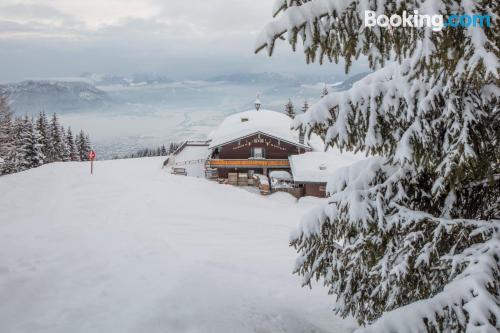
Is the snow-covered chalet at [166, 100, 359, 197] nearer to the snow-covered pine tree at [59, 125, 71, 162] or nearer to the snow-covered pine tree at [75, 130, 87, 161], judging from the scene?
the snow-covered pine tree at [59, 125, 71, 162]

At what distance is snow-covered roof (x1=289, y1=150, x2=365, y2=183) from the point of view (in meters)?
29.6

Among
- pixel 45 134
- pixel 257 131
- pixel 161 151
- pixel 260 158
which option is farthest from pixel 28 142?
pixel 161 151

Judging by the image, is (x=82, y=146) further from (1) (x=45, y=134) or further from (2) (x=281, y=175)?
(2) (x=281, y=175)

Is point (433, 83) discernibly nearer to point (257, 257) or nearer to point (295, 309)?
point (295, 309)

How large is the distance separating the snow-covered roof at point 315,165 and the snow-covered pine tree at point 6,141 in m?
31.0

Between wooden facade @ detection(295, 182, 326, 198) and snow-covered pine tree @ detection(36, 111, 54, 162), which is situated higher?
snow-covered pine tree @ detection(36, 111, 54, 162)

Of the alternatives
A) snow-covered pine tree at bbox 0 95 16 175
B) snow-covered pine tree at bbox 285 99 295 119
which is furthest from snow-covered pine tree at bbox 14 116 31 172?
snow-covered pine tree at bbox 285 99 295 119

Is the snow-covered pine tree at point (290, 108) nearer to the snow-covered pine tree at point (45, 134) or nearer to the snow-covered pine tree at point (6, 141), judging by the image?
the snow-covered pine tree at point (45, 134)

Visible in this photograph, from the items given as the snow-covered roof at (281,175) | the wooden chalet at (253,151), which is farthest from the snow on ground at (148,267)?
the wooden chalet at (253,151)

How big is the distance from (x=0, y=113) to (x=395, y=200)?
46417 millimetres

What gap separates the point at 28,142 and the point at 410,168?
2056 inches

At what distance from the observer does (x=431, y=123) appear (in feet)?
14.4

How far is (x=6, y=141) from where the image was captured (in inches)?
1699

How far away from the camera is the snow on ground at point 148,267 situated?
7.51 m
